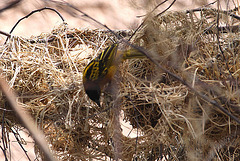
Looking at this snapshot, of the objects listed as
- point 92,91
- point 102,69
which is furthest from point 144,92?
point 102,69

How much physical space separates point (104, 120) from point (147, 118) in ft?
1.02

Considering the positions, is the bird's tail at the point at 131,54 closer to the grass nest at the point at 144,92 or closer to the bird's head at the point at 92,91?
the grass nest at the point at 144,92

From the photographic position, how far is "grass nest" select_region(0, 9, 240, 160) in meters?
Result: 1.52

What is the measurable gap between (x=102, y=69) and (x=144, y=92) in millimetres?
479

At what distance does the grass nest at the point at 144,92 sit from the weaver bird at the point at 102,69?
59mm

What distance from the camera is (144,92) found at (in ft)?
5.84

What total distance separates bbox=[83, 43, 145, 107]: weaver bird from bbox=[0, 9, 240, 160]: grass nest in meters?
0.06

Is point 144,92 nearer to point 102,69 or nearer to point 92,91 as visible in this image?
point 92,91

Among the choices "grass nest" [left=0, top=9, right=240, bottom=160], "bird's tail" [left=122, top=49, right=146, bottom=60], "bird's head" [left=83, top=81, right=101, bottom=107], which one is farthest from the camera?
"bird's tail" [left=122, top=49, right=146, bottom=60]

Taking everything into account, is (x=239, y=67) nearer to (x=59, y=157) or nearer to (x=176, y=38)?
(x=176, y=38)

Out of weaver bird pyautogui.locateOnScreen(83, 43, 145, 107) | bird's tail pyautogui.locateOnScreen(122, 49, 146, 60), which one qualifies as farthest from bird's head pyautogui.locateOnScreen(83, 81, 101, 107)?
bird's tail pyautogui.locateOnScreen(122, 49, 146, 60)

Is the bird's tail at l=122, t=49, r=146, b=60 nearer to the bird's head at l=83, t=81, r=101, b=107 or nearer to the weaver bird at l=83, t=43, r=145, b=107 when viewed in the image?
the weaver bird at l=83, t=43, r=145, b=107

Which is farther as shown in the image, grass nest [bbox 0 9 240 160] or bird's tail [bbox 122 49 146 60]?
bird's tail [bbox 122 49 146 60]

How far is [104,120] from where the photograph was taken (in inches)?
74.6
